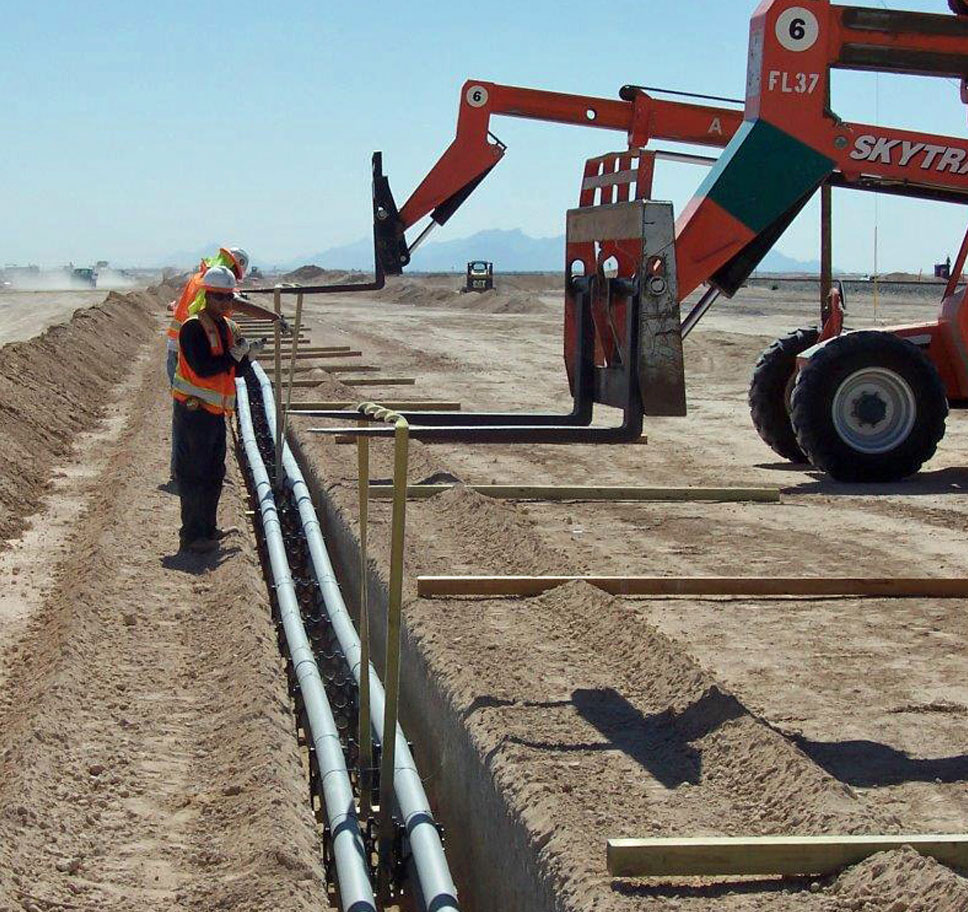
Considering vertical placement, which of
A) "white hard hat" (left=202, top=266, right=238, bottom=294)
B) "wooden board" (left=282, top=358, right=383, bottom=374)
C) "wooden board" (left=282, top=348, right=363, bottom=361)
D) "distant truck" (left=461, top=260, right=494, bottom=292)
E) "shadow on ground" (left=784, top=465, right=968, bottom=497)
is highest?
"distant truck" (left=461, top=260, right=494, bottom=292)

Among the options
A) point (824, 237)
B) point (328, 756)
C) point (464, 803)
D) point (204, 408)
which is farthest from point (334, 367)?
point (328, 756)

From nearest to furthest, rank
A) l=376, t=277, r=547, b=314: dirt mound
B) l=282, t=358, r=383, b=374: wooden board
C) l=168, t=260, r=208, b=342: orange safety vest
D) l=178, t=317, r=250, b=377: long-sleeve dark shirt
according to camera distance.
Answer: l=178, t=317, r=250, b=377: long-sleeve dark shirt < l=168, t=260, r=208, b=342: orange safety vest < l=282, t=358, r=383, b=374: wooden board < l=376, t=277, r=547, b=314: dirt mound

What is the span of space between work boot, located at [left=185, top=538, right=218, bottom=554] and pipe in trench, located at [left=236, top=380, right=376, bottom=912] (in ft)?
1.16

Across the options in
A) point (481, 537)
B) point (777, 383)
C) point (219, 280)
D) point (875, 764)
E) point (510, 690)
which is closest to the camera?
point (875, 764)

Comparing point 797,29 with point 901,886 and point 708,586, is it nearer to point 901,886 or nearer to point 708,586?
point 708,586

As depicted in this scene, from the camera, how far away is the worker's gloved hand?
10.1m

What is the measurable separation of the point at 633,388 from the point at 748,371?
46.3 ft

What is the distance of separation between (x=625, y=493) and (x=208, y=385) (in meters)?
3.09

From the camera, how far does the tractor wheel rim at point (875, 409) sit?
39.7 feet

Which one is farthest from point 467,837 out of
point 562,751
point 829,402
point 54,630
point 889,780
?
point 829,402

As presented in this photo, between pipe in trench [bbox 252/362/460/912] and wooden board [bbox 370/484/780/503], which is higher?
wooden board [bbox 370/484/780/503]

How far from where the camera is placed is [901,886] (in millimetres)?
4309

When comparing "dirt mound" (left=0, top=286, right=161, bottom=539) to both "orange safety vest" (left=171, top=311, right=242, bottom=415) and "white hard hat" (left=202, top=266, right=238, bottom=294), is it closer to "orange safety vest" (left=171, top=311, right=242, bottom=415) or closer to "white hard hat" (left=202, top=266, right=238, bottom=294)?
"orange safety vest" (left=171, top=311, right=242, bottom=415)

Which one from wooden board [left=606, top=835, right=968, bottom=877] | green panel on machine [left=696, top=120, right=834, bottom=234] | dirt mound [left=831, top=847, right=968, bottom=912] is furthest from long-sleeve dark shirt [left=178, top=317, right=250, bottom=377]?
dirt mound [left=831, top=847, right=968, bottom=912]
